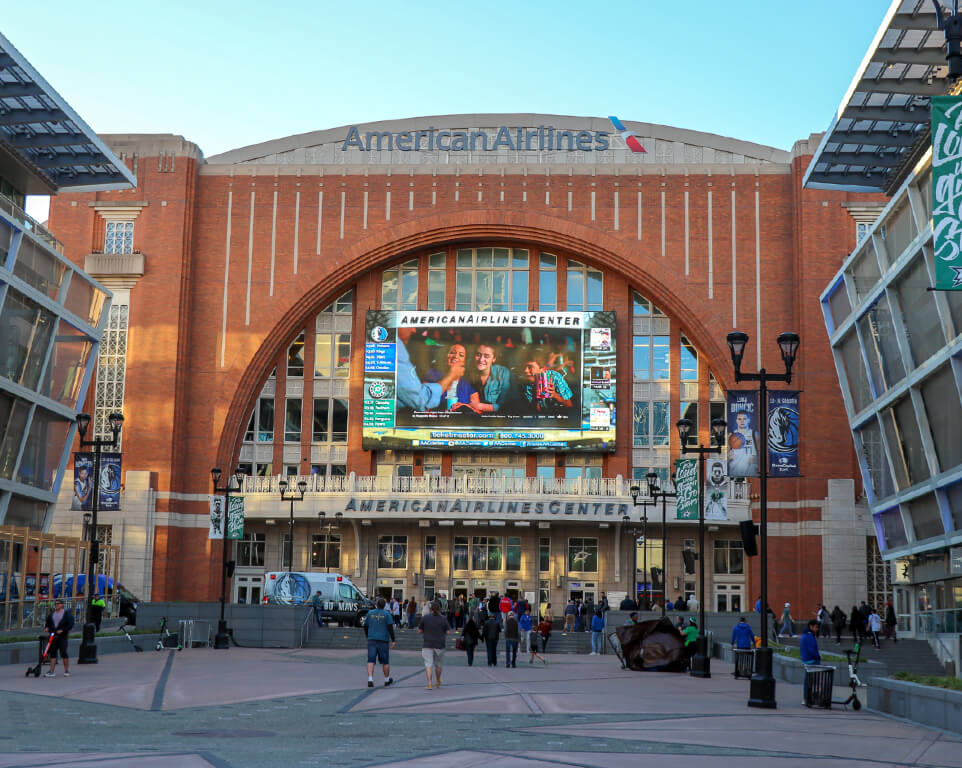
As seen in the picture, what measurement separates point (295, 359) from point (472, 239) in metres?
10.6

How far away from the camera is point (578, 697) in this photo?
69.2 feet

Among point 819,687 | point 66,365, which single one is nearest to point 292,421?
point 66,365

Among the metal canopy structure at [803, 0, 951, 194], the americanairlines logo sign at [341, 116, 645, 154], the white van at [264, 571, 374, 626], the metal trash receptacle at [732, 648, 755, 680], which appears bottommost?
the metal trash receptacle at [732, 648, 755, 680]

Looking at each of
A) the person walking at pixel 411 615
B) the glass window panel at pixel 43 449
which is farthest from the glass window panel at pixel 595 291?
the glass window panel at pixel 43 449

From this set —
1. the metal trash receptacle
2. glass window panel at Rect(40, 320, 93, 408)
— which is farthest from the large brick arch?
the metal trash receptacle

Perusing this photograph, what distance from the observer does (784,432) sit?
26.9 meters

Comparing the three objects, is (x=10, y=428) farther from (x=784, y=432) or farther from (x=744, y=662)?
(x=784, y=432)

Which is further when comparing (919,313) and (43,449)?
(43,449)

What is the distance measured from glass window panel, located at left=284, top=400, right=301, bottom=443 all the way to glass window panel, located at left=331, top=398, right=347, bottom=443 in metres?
1.70

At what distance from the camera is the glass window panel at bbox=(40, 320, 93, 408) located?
133 ft

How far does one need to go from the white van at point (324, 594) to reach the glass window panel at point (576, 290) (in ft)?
61.5

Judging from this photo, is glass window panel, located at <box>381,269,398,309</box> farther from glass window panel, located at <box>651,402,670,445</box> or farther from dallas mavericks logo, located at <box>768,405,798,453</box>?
dallas mavericks logo, located at <box>768,405,798,453</box>

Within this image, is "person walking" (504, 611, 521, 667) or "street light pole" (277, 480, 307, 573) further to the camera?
"street light pole" (277, 480, 307, 573)

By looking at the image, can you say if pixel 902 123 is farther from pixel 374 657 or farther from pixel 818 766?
pixel 818 766
